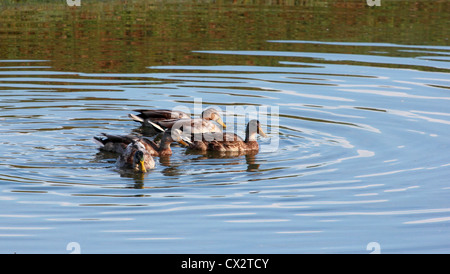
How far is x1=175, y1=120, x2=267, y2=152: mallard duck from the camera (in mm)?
13203

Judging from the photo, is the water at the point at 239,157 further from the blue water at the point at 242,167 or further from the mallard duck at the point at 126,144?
the mallard duck at the point at 126,144

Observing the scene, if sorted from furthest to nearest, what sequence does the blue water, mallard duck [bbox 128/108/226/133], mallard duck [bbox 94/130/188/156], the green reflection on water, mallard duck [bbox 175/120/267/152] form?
the green reflection on water, mallard duck [bbox 128/108/226/133], mallard duck [bbox 175/120/267/152], mallard duck [bbox 94/130/188/156], the blue water

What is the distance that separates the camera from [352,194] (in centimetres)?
1043

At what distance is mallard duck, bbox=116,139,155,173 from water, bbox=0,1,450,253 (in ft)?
0.74

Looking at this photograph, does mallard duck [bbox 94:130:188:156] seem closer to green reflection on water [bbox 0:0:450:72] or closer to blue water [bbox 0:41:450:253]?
blue water [bbox 0:41:450:253]

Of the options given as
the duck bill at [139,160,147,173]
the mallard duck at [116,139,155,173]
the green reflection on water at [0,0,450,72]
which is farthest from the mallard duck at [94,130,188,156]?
the green reflection on water at [0,0,450,72]

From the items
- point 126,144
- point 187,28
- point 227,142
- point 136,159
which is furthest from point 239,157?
point 187,28

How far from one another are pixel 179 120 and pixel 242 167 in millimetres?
2588

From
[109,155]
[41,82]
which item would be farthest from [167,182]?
[41,82]

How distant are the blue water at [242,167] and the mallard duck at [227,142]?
1.03ft

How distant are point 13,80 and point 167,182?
27.8 feet

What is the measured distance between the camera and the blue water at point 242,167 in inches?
349

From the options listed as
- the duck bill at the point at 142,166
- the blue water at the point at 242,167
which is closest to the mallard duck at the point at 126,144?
the blue water at the point at 242,167
